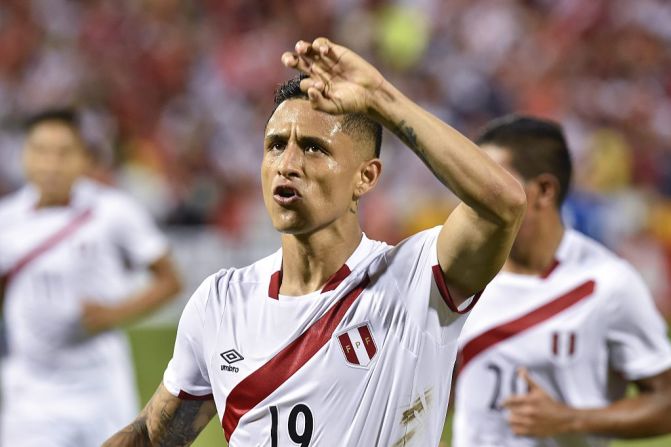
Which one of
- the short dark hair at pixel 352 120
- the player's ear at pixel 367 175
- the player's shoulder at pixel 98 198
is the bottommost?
the player's ear at pixel 367 175

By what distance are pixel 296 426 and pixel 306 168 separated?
69cm

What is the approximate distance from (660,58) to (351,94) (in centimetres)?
1275

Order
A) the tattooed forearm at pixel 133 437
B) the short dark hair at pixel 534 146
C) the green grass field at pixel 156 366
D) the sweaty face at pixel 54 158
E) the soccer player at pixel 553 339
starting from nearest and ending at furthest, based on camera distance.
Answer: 1. the tattooed forearm at pixel 133 437
2. the soccer player at pixel 553 339
3. the short dark hair at pixel 534 146
4. the sweaty face at pixel 54 158
5. the green grass field at pixel 156 366

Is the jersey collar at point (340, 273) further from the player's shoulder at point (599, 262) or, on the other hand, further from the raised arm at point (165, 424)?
the player's shoulder at point (599, 262)

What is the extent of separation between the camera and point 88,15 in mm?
15977

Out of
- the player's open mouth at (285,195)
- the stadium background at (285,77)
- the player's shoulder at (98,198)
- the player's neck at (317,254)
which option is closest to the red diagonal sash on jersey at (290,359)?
the player's neck at (317,254)

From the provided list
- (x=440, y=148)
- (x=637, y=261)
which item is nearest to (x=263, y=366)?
(x=440, y=148)

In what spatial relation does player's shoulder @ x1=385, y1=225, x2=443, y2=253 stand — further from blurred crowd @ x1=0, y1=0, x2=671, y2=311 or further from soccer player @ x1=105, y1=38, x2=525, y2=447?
blurred crowd @ x1=0, y1=0, x2=671, y2=311

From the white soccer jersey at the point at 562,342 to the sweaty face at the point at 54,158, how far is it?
9.86 ft

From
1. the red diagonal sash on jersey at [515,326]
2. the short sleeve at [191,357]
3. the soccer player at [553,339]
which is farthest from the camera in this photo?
the red diagonal sash on jersey at [515,326]

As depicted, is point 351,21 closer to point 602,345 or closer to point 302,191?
point 602,345

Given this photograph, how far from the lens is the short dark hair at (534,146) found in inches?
187

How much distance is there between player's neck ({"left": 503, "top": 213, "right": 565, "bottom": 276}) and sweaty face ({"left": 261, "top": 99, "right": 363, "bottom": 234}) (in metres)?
1.79

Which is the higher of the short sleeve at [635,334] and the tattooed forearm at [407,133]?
the tattooed forearm at [407,133]
